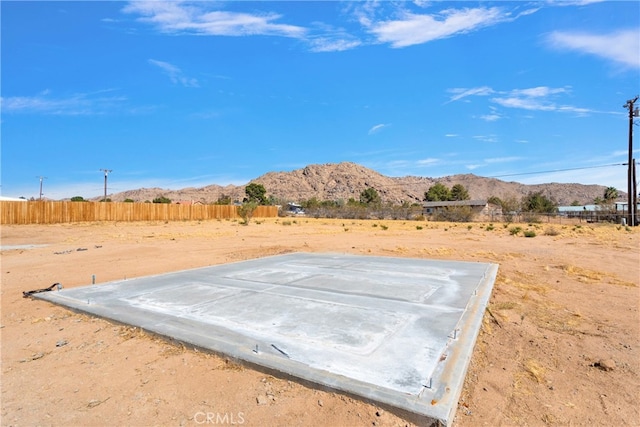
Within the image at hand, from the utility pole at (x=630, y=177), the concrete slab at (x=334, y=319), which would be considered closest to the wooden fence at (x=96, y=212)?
the concrete slab at (x=334, y=319)

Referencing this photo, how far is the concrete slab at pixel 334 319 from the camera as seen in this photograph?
262cm

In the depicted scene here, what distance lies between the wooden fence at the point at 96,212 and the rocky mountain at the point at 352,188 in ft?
185

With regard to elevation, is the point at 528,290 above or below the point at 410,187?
below

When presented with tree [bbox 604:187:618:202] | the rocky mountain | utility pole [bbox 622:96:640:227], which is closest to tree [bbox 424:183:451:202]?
the rocky mountain

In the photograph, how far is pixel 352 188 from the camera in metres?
107

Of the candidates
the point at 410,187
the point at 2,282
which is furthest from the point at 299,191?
the point at 2,282

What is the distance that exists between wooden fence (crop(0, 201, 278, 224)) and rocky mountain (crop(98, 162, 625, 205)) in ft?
185

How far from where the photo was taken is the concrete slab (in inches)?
103

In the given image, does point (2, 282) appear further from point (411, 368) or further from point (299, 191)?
point (299, 191)

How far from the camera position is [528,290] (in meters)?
6.25

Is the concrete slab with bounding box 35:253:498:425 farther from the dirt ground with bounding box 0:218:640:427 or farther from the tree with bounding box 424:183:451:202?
the tree with bounding box 424:183:451:202

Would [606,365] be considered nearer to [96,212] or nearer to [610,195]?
[96,212]

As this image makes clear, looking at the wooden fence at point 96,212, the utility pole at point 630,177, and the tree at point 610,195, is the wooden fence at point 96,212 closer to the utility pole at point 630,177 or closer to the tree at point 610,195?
the utility pole at point 630,177

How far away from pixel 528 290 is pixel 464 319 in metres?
3.06
